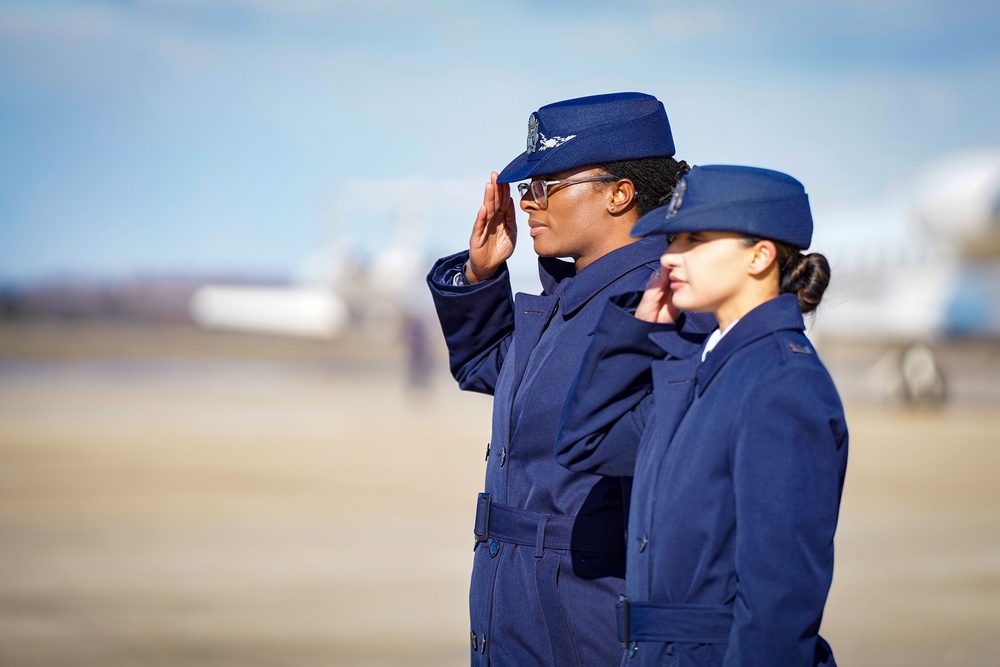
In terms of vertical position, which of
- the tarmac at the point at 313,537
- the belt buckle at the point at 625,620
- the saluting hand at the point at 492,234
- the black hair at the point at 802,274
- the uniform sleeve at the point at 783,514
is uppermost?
the saluting hand at the point at 492,234

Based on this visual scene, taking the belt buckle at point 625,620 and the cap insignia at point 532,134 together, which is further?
the cap insignia at point 532,134

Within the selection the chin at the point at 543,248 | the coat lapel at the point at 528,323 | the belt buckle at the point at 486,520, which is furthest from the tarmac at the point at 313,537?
the chin at the point at 543,248

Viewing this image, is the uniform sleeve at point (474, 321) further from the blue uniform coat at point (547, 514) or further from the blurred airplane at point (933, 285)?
the blurred airplane at point (933, 285)

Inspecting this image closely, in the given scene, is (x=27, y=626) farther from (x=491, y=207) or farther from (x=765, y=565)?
(x=765, y=565)

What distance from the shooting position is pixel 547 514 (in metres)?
2.57

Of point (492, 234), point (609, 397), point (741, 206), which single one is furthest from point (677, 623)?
point (492, 234)

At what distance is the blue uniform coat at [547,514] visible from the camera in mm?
2529

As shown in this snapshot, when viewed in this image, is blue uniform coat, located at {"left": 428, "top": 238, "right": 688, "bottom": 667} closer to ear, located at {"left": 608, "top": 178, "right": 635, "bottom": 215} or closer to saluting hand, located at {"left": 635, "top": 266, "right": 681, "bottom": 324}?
ear, located at {"left": 608, "top": 178, "right": 635, "bottom": 215}

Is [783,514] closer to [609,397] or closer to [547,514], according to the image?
[609,397]

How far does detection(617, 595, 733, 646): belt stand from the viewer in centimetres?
203

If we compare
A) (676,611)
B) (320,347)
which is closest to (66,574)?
(676,611)

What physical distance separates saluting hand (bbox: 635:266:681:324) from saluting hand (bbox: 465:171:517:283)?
70cm

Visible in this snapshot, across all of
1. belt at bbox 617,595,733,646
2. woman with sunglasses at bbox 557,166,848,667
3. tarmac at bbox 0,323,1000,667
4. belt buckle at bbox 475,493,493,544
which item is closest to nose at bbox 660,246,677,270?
woman with sunglasses at bbox 557,166,848,667

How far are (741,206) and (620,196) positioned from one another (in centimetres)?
59
